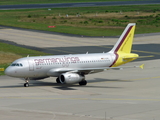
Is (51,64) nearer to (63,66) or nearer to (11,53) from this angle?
(63,66)

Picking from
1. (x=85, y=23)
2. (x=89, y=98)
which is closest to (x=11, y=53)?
(x=89, y=98)

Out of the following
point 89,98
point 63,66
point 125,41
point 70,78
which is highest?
point 125,41

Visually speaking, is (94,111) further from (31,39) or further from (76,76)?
(31,39)

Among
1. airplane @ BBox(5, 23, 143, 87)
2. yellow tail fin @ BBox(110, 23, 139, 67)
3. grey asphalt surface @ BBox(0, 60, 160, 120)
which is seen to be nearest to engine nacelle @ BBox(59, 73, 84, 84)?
airplane @ BBox(5, 23, 143, 87)

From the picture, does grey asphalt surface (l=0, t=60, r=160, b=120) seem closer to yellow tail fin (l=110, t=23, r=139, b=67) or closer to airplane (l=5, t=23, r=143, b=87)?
airplane (l=5, t=23, r=143, b=87)

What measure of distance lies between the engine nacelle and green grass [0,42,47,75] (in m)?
20.1

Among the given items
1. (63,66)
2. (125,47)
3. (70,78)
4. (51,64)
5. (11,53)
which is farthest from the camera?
(11,53)

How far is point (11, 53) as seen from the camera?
3157 inches

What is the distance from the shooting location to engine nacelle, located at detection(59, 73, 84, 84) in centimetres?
4828

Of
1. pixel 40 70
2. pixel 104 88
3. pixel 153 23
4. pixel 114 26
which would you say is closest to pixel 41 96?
pixel 40 70

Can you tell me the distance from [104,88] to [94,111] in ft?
45.2

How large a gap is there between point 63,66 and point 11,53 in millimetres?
31801

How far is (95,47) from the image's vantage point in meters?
90.1

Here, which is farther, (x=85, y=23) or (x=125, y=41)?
(x=85, y=23)
